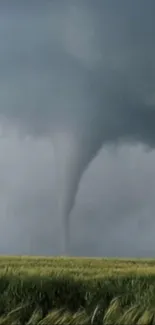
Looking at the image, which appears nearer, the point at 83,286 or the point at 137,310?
the point at 137,310

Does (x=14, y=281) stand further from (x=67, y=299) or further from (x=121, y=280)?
(x=121, y=280)

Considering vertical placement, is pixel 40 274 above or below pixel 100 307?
above

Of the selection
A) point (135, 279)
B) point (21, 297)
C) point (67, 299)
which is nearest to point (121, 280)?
point (135, 279)

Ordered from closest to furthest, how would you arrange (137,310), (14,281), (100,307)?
(137,310)
(100,307)
(14,281)

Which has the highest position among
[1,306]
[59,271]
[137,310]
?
[59,271]

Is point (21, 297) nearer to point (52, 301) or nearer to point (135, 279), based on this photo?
point (52, 301)

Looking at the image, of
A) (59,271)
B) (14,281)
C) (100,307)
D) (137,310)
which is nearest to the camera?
(137,310)

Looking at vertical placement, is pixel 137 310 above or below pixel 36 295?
below

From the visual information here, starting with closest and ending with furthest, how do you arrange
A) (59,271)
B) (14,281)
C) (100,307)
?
(100,307) → (14,281) → (59,271)

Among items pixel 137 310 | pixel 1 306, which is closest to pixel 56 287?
pixel 1 306

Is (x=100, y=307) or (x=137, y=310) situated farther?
(x=100, y=307)
